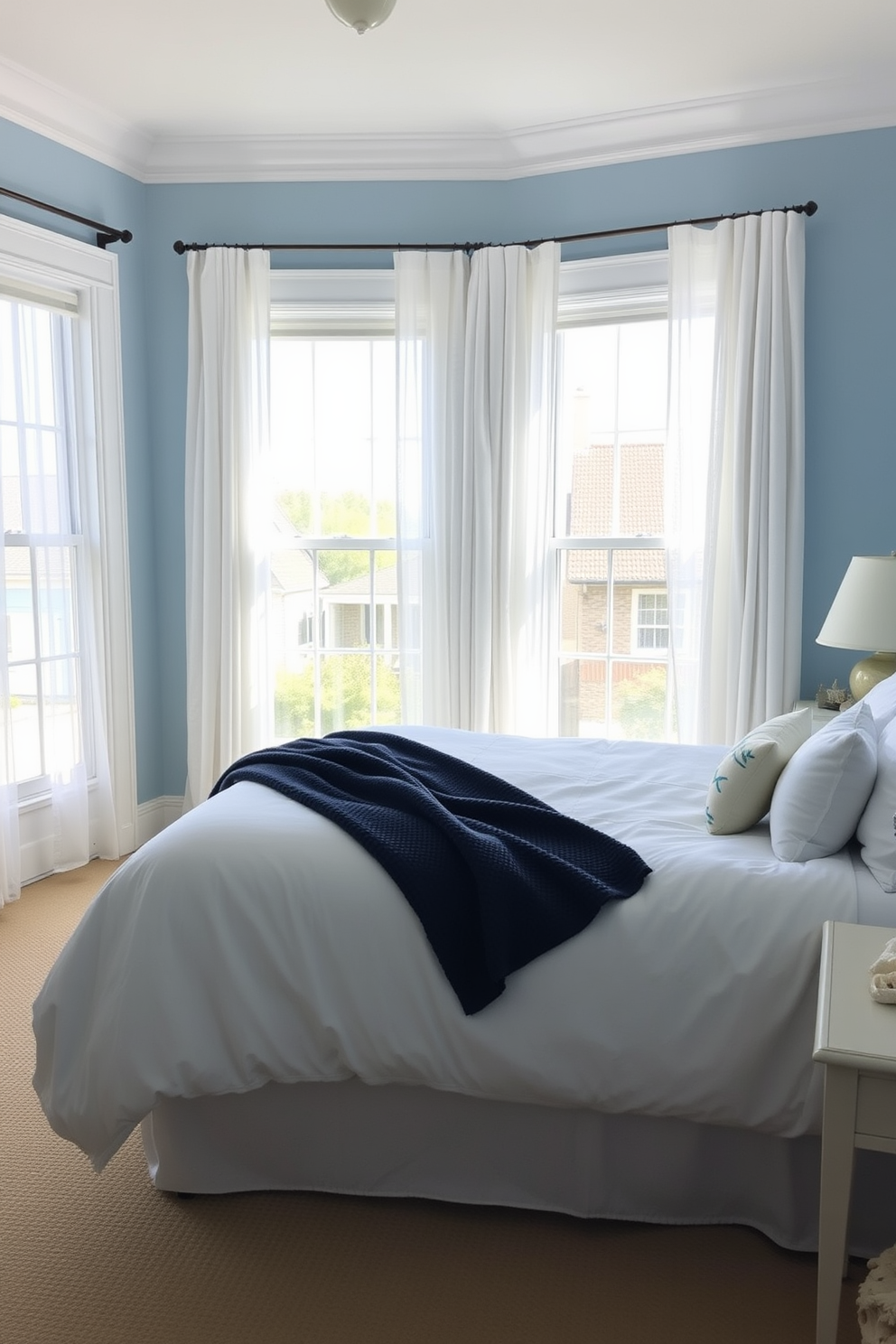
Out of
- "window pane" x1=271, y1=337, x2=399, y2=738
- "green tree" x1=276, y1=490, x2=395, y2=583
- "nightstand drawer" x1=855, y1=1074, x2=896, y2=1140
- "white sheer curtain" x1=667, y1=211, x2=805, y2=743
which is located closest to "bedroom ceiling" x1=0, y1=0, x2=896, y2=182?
"white sheer curtain" x1=667, y1=211, x2=805, y2=743

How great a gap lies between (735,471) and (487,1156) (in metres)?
2.80

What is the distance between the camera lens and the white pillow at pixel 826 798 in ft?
6.85

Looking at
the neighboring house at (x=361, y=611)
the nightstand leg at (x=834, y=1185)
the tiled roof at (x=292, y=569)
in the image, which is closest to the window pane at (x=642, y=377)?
the neighboring house at (x=361, y=611)

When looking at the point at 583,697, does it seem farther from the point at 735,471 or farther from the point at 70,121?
the point at 70,121

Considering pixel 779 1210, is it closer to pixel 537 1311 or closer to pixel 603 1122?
pixel 603 1122

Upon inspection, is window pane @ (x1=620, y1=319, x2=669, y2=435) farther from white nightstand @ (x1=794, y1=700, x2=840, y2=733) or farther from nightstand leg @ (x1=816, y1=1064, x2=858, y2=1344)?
nightstand leg @ (x1=816, y1=1064, x2=858, y2=1344)

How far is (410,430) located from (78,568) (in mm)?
1521

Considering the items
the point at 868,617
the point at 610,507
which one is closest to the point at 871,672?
the point at 868,617

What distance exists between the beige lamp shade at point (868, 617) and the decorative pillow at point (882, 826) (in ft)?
4.30

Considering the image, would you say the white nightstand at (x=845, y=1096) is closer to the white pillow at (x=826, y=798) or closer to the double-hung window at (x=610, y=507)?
the white pillow at (x=826, y=798)

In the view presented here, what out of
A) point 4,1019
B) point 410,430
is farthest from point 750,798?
point 410,430

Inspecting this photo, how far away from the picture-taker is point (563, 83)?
3922 millimetres

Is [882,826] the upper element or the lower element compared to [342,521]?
lower

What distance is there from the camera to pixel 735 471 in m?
4.07
